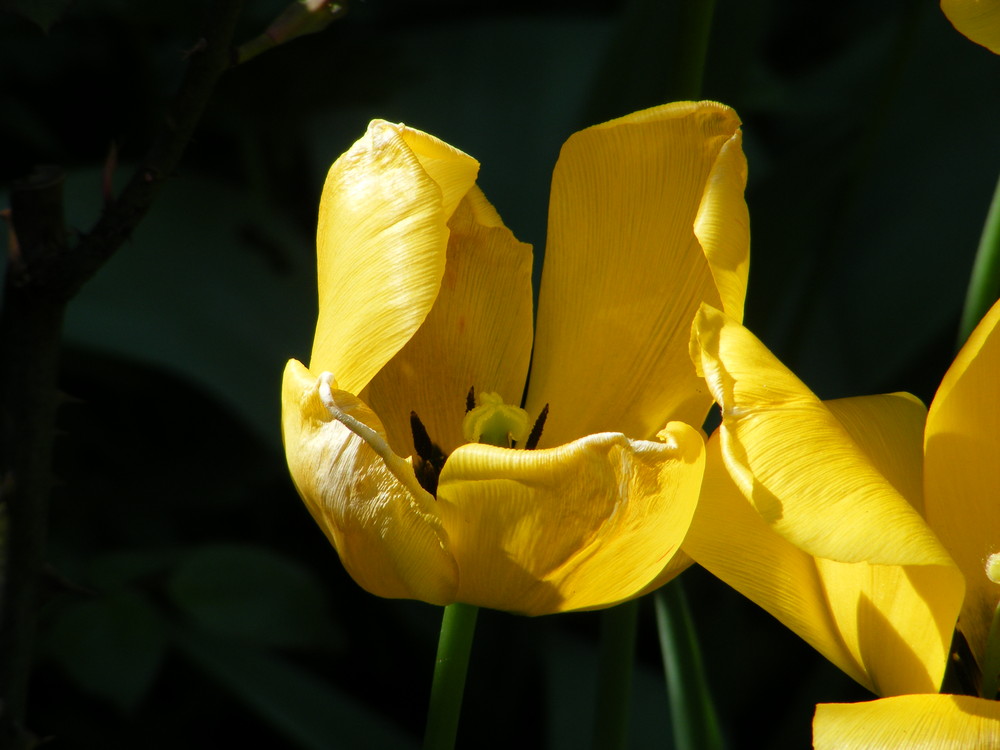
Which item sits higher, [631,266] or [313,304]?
[631,266]

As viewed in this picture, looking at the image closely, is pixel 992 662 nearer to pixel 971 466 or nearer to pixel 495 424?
pixel 971 466

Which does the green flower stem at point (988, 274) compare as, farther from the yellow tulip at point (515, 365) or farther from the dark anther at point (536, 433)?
the dark anther at point (536, 433)

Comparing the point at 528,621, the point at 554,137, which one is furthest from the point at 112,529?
the point at 554,137

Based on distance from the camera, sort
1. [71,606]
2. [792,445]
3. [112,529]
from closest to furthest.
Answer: [792,445] < [71,606] < [112,529]

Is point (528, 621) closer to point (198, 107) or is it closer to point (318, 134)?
point (318, 134)

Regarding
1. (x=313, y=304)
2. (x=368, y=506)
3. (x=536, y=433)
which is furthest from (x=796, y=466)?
(x=313, y=304)

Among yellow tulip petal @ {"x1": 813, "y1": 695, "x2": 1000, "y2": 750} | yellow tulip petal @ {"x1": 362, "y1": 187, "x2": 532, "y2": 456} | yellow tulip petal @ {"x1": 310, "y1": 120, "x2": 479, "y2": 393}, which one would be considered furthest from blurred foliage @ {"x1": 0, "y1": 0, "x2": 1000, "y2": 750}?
yellow tulip petal @ {"x1": 813, "y1": 695, "x2": 1000, "y2": 750}

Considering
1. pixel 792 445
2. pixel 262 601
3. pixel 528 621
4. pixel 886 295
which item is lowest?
pixel 528 621
